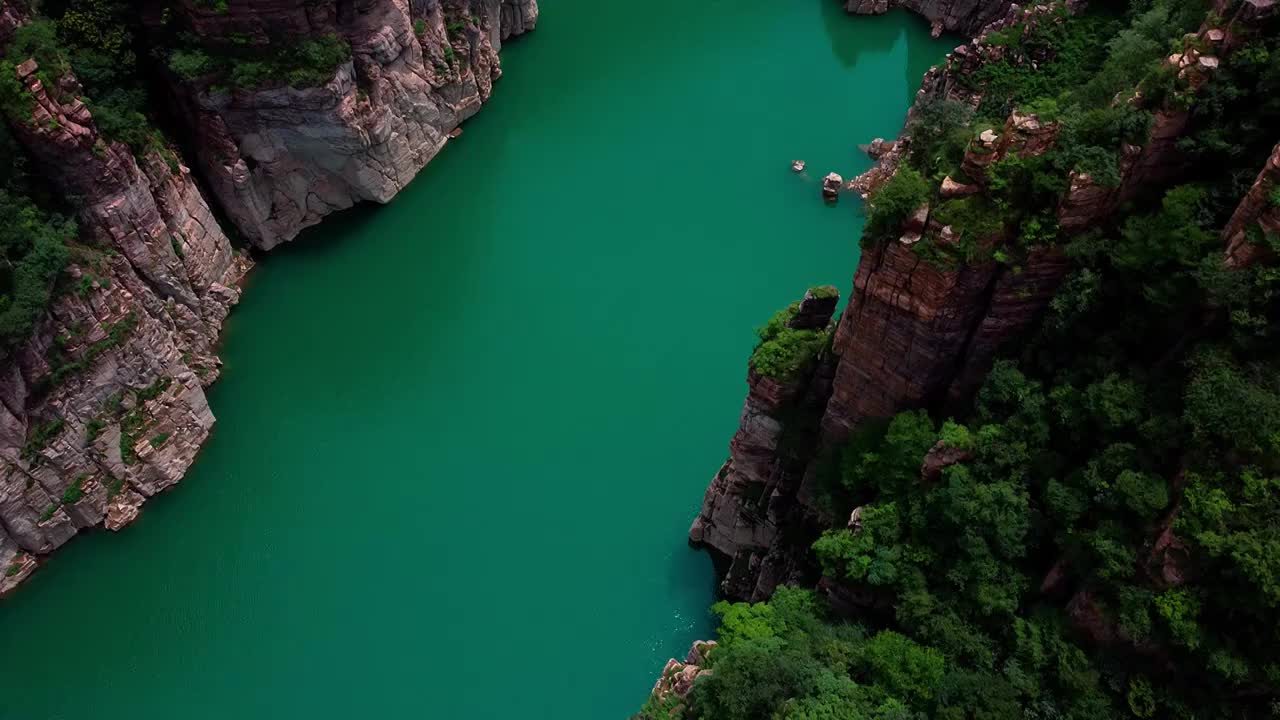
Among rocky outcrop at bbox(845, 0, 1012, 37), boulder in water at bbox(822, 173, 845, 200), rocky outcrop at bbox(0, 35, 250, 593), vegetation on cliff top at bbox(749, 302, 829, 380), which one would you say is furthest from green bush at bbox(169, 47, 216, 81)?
rocky outcrop at bbox(845, 0, 1012, 37)

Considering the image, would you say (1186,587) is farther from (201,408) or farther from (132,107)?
(132,107)

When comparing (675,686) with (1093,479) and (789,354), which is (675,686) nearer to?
(789,354)

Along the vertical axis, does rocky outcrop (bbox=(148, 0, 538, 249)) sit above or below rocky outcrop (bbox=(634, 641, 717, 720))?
above

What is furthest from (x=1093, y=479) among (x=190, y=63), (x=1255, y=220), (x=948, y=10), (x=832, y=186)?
(x=948, y=10)

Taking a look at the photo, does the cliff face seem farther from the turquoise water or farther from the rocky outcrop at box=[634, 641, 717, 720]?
the rocky outcrop at box=[634, 641, 717, 720]

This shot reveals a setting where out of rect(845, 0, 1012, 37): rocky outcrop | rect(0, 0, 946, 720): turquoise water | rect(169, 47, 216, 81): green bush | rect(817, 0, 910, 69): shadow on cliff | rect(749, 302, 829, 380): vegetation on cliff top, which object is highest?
rect(845, 0, 1012, 37): rocky outcrop

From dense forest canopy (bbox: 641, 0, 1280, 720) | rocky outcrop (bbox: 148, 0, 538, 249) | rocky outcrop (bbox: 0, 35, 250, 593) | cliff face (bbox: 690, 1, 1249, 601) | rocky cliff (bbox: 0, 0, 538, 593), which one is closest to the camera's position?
dense forest canopy (bbox: 641, 0, 1280, 720)
